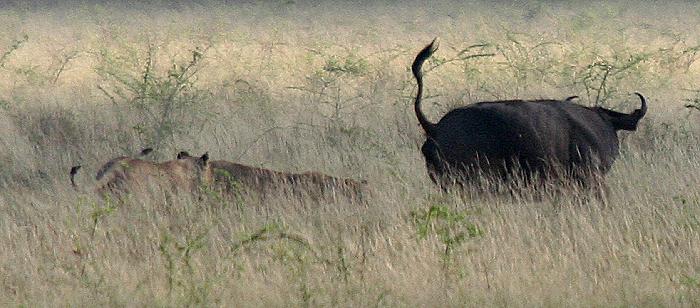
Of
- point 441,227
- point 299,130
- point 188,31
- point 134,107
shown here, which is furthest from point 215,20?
point 441,227

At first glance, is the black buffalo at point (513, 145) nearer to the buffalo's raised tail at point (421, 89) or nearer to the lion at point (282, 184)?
the buffalo's raised tail at point (421, 89)

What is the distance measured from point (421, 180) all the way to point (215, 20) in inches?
852

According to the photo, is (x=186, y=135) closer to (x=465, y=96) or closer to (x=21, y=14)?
(x=465, y=96)

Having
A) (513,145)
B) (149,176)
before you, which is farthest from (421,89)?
(149,176)

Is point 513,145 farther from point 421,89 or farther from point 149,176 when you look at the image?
point 149,176

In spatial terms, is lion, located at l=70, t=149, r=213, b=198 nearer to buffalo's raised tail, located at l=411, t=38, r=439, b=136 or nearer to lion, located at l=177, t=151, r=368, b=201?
lion, located at l=177, t=151, r=368, b=201

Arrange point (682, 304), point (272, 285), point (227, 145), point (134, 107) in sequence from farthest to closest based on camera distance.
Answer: point (134, 107) → point (227, 145) → point (272, 285) → point (682, 304)

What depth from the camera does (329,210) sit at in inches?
316

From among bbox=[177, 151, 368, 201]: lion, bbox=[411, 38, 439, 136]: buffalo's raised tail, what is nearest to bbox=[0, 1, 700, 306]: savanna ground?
bbox=[177, 151, 368, 201]: lion

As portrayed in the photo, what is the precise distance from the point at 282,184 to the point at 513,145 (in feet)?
4.89

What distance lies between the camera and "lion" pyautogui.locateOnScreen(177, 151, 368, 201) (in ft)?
27.8

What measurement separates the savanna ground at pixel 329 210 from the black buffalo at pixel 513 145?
0.19 m

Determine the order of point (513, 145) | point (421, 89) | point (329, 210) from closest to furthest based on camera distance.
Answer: point (329, 210)
point (513, 145)
point (421, 89)

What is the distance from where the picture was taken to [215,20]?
99.0 ft
